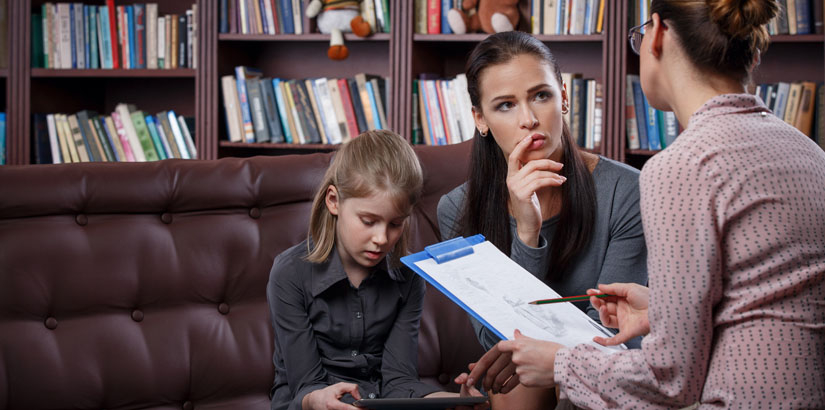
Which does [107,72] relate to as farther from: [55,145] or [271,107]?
[271,107]

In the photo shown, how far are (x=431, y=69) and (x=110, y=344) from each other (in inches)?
73.3

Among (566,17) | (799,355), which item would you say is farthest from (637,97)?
(799,355)

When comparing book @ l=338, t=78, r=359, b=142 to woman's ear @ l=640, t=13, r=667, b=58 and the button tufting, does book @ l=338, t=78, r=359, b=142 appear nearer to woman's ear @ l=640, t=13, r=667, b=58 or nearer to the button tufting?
the button tufting

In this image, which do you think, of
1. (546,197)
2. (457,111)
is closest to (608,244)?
(546,197)

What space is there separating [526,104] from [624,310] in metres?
0.49

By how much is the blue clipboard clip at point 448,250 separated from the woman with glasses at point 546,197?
6.8 inches

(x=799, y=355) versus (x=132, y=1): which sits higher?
(x=132, y=1)

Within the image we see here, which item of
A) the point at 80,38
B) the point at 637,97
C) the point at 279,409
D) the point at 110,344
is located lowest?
the point at 279,409

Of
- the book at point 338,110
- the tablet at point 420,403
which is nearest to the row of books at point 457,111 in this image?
the book at point 338,110

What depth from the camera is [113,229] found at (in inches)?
67.5

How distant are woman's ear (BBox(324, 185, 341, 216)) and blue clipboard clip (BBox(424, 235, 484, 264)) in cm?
34

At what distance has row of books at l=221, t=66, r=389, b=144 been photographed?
3.03m

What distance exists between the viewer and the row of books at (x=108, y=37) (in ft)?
10.4

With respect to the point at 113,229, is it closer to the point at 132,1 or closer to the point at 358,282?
the point at 358,282
